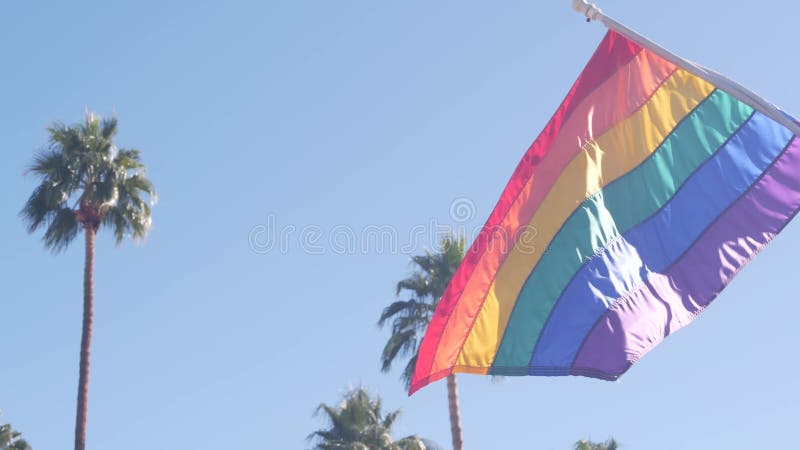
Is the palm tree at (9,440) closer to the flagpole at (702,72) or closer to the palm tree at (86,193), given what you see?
the palm tree at (86,193)

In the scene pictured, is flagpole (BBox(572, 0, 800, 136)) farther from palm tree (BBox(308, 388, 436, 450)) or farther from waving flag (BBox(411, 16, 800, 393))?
palm tree (BBox(308, 388, 436, 450))

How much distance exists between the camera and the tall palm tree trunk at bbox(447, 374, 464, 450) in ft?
112

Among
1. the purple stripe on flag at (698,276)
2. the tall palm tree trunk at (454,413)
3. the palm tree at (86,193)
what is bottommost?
the purple stripe on flag at (698,276)

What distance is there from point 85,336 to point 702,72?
21922 mm

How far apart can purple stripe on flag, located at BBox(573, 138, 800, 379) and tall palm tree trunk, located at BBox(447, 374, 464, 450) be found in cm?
2198

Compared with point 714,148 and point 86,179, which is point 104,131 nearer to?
point 86,179

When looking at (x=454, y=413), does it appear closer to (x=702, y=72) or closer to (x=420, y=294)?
(x=420, y=294)

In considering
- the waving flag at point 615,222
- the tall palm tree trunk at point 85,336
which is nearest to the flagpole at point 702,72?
the waving flag at point 615,222

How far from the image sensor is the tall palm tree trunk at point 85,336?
92.8 ft

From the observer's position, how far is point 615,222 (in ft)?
42.1

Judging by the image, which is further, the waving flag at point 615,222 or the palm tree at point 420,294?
the palm tree at point 420,294

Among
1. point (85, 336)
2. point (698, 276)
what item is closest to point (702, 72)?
point (698, 276)

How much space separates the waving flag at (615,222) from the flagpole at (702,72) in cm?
126

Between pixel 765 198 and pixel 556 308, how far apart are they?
230cm
